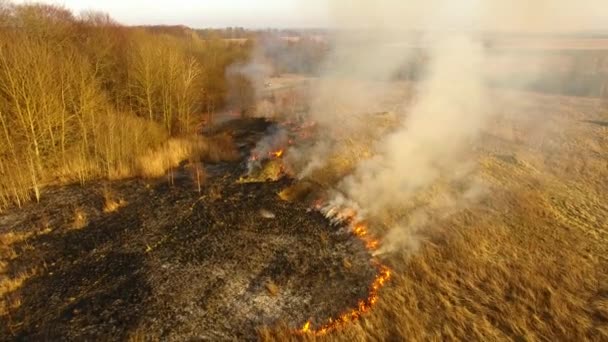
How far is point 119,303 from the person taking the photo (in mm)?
9078

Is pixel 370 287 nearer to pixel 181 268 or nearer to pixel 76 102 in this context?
pixel 181 268

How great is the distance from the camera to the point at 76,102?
18.0 metres

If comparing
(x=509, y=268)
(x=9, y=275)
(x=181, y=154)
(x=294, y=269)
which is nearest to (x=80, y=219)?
(x=9, y=275)

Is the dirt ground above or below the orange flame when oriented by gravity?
→ below

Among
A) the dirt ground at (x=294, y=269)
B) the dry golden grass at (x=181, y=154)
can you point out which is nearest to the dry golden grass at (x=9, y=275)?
the dirt ground at (x=294, y=269)

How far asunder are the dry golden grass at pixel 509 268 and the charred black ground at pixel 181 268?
1.13m

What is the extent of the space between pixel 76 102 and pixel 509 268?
20304 mm

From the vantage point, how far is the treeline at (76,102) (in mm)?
14867

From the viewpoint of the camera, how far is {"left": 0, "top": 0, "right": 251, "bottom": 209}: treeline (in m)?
14.9

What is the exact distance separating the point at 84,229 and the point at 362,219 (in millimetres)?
10294

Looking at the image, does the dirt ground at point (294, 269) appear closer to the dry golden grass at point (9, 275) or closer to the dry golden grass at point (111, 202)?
the dry golden grass at point (9, 275)

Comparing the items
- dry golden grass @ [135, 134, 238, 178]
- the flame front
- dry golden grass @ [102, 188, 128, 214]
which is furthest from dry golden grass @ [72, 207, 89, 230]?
the flame front

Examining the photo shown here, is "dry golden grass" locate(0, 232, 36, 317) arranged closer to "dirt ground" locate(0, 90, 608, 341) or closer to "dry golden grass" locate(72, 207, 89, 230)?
"dirt ground" locate(0, 90, 608, 341)

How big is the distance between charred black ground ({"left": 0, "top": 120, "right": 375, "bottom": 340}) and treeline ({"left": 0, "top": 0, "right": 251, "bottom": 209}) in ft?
8.92
